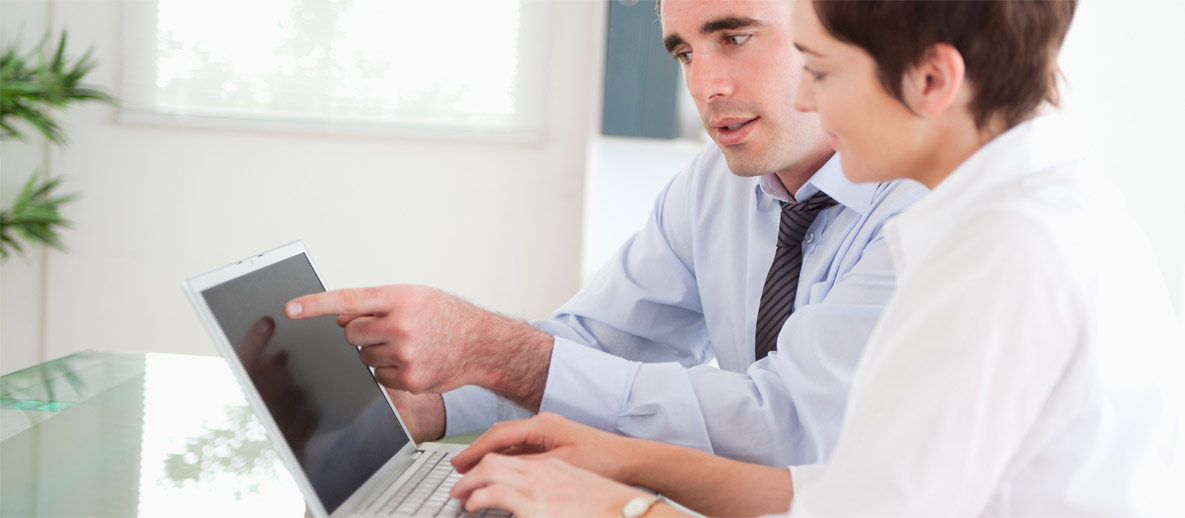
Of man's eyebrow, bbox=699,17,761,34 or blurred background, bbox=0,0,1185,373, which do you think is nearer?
man's eyebrow, bbox=699,17,761,34

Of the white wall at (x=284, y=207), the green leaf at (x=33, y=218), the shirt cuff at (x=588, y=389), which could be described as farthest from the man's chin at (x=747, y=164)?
the green leaf at (x=33, y=218)

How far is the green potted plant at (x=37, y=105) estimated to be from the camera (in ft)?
9.32

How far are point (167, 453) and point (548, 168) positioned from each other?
2172mm

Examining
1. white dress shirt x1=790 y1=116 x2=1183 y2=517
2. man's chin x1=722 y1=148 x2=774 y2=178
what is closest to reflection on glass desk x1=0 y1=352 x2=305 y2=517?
white dress shirt x1=790 y1=116 x2=1183 y2=517

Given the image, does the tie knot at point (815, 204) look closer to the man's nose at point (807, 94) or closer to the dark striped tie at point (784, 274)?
the dark striped tie at point (784, 274)

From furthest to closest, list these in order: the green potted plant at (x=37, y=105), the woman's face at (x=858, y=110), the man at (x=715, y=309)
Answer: the green potted plant at (x=37, y=105)
the man at (x=715, y=309)
the woman's face at (x=858, y=110)

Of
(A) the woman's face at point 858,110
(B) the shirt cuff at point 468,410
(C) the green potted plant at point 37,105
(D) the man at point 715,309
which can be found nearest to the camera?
(A) the woman's face at point 858,110

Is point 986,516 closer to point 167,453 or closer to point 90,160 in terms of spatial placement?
point 167,453

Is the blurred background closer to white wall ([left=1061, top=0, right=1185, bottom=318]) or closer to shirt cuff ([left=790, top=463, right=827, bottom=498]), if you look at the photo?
white wall ([left=1061, top=0, right=1185, bottom=318])

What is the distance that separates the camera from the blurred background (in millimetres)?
3105

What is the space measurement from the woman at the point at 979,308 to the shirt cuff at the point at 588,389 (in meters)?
0.25

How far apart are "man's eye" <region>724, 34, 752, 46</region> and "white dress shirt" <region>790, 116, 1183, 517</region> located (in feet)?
2.18

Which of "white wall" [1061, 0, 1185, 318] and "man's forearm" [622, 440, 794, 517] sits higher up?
"white wall" [1061, 0, 1185, 318]

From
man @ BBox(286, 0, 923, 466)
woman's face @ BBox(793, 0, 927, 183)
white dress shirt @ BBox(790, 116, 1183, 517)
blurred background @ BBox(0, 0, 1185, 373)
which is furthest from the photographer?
blurred background @ BBox(0, 0, 1185, 373)
